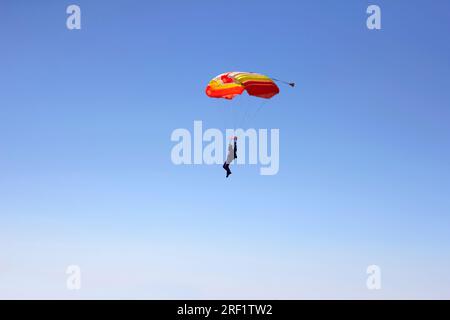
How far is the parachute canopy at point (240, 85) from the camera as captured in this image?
4150 cm

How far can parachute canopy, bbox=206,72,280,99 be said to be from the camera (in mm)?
41500

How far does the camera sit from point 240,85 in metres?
42.1
